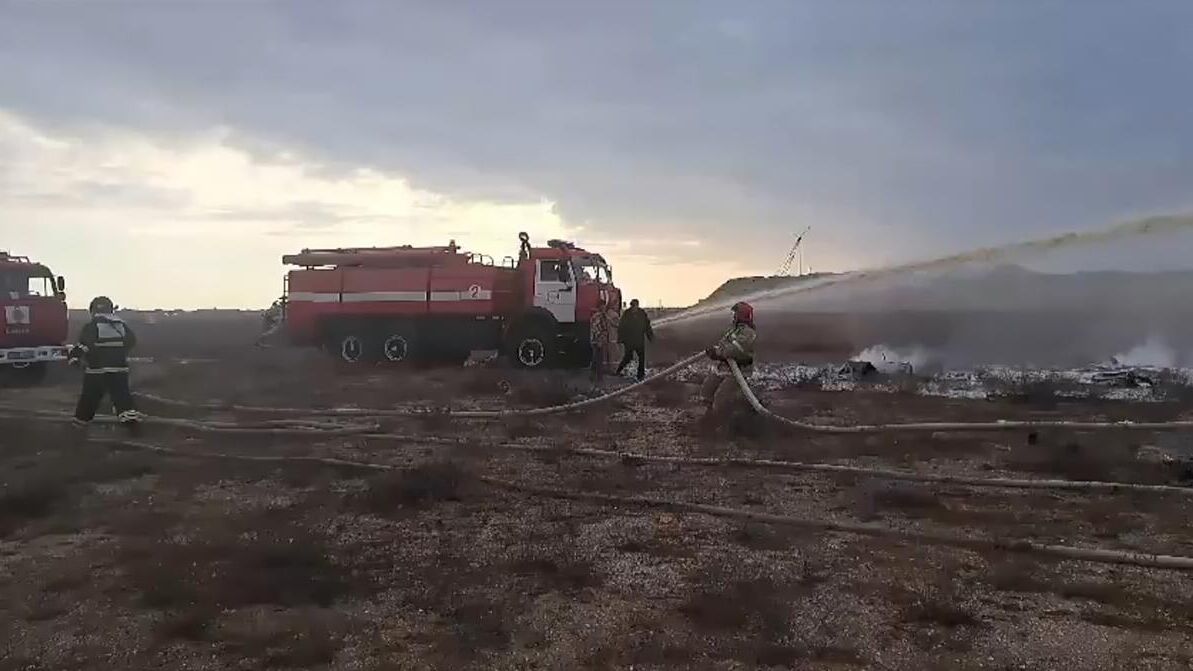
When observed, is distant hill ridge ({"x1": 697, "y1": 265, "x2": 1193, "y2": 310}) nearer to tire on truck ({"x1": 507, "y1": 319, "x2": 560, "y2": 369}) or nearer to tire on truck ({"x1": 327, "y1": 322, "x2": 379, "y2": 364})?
tire on truck ({"x1": 507, "y1": 319, "x2": 560, "y2": 369})

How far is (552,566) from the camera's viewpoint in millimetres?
6316

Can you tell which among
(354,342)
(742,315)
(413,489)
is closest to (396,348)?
(354,342)

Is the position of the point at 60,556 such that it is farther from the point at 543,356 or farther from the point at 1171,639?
the point at 543,356

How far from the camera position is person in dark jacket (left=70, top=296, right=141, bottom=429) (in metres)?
11.6

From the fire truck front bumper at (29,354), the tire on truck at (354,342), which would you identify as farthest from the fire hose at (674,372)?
the tire on truck at (354,342)

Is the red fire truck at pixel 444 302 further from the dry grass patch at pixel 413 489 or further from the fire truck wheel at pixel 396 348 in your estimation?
the dry grass patch at pixel 413 489

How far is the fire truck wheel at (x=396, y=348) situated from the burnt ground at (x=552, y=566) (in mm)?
12703

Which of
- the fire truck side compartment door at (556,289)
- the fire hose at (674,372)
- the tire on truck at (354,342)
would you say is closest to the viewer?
the fire hose at (674,372)

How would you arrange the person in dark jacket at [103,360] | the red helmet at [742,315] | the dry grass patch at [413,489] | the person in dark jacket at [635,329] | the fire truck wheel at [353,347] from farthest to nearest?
the fire truck wheel at [353,347] < the person in dark jacket at [635,329] < the red helmet at [742,315] < the person in dark jacket at [103,360] < the dry grass patch at [413,489]

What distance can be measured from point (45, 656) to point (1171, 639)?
234 inches

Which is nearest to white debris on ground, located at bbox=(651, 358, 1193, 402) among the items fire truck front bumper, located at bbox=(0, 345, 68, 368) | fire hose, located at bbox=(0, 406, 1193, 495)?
fire hose, located at bbox=(0, 406, 1193, 495)

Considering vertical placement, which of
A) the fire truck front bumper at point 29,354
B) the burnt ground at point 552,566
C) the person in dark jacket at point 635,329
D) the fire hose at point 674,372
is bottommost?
the burnt ground at point 552,566

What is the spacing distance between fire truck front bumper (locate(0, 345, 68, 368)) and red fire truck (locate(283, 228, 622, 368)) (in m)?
6.86

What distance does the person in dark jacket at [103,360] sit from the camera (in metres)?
11.6
